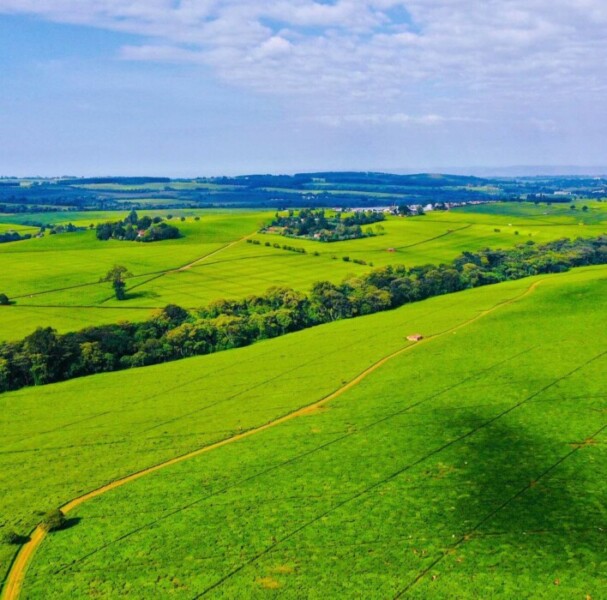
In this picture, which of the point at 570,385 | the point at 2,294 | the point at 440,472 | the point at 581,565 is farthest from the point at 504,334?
the point at 2,294

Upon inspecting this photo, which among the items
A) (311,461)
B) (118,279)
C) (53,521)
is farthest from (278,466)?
(118,279)

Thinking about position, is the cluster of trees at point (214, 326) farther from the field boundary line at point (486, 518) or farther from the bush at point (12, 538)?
the field boundary line at point (486, 518)

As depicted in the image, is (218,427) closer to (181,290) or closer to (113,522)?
(113,522)

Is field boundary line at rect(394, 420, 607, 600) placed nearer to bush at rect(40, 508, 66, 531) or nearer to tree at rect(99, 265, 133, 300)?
bush at rect(40, 508, 66, 531)

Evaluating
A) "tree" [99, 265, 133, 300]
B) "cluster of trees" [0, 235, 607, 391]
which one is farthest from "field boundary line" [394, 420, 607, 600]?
"tree" [99, 265, 133, 300]

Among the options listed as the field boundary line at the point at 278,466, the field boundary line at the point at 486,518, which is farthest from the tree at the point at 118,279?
the field boundary line at the point at 486,518

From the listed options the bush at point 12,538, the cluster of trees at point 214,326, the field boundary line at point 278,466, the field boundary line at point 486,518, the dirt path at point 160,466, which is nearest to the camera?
the field boundary line at point 486,518
